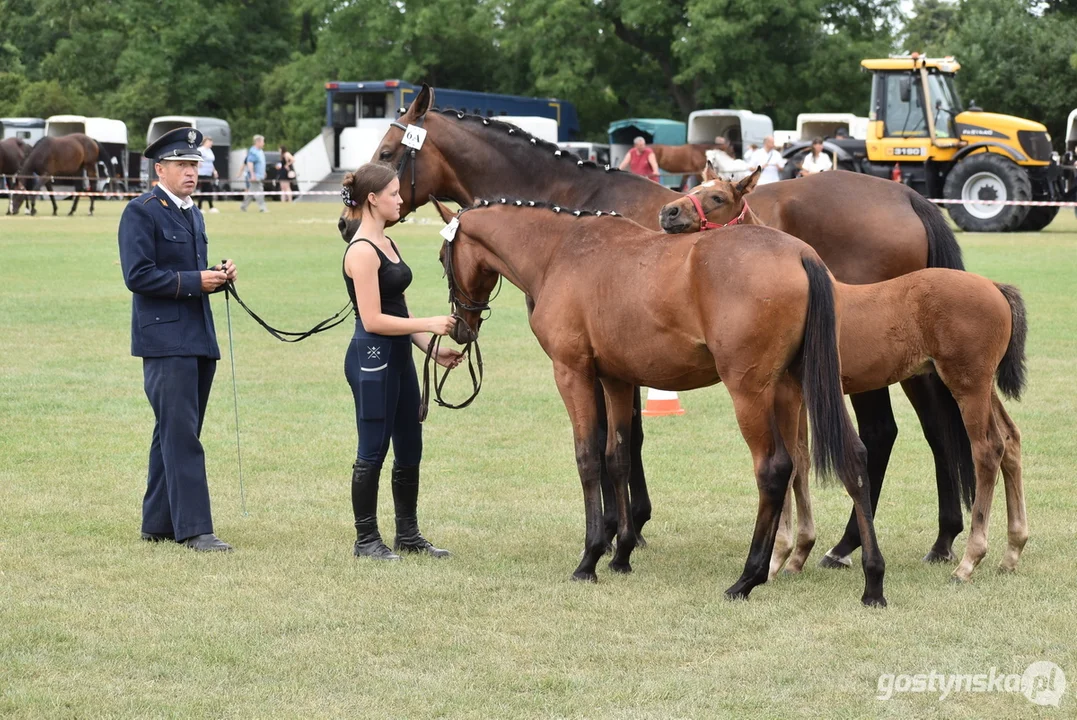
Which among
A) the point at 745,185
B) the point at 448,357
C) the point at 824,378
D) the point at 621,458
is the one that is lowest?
the point at 621,458

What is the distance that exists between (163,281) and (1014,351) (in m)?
4.01

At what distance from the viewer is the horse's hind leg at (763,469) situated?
5.74 m

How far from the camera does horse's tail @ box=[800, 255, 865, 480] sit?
557cm

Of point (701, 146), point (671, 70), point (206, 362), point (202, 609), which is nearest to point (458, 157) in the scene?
point (206, 362)

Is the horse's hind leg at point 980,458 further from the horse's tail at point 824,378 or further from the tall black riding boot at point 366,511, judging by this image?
the tall black riding boot at point 366,511

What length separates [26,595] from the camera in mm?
5891

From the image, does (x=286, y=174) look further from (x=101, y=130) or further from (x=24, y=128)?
(x=24, y=128)

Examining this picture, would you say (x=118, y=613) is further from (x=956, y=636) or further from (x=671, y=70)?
(x=671, y=70)

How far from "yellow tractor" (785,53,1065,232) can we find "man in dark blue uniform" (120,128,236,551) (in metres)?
22.1

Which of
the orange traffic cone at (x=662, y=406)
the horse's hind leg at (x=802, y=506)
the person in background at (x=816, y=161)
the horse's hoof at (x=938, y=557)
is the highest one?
the person in background at (x=816, y=161)

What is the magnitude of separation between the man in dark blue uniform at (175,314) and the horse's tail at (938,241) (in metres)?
3.60

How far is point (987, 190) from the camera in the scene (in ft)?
88.9

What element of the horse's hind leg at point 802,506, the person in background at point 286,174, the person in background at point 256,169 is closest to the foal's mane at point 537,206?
the horse's hind leg at point 802,506

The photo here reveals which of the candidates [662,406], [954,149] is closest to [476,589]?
[662,406]
